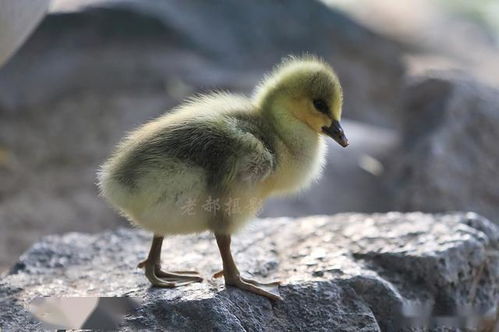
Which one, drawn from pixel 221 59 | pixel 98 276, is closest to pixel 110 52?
pixel 221 59

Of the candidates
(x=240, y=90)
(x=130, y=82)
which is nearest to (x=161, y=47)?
(x=130, y=82)

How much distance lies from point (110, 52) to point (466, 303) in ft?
8.76

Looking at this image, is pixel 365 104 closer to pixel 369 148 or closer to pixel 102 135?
pixel 369 148

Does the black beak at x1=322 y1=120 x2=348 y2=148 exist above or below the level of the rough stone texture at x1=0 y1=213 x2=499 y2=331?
above

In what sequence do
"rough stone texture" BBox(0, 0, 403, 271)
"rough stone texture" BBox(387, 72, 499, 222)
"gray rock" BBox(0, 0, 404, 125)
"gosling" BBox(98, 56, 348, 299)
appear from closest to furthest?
1. "gosling" BBox(98, 56, 348, 299)
2. "rough stone texture" BBox(387, 72, 499, 222)
3. "rough stone texture" BBox(0, 0, 403, 271)
4. "gray rock" BBox(0, 0, 404, 125)

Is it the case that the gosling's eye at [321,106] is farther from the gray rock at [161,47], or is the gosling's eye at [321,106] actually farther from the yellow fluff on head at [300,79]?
the gray rock at [161,47]

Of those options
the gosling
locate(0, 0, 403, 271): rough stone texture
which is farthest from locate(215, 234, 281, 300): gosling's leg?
locate(0, 0, 403, 271): rough stone texture

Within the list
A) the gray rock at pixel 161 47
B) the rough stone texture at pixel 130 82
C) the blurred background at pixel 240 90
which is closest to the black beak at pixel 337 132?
the blurred background at pixel 240 90

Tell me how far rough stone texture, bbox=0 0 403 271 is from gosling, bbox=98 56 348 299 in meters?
1.49

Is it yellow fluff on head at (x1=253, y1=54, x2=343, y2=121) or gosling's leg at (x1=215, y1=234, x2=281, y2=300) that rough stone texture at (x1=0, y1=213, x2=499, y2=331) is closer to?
gosling's leg at (x1=215, y1=234, x2=281, y2=300)

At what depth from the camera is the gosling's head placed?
5.08 feet

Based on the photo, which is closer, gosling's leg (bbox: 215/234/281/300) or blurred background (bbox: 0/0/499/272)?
→ gosling's leg (bbox: 215/234/281/300)

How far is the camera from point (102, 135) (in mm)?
3609

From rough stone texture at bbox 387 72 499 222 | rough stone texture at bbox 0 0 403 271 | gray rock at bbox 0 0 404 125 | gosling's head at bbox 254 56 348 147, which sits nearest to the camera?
gosling's head at bbox 254 56 348 147
